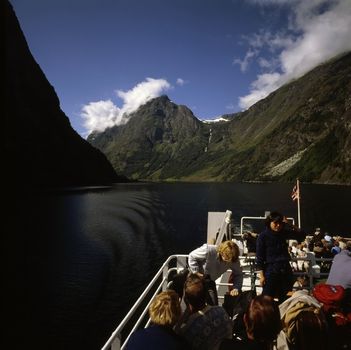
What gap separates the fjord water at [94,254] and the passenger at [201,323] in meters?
19.2

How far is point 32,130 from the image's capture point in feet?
507

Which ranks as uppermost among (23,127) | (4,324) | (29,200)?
(23,127)

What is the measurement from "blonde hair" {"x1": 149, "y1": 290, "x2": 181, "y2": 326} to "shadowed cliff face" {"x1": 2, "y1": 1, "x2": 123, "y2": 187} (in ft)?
426

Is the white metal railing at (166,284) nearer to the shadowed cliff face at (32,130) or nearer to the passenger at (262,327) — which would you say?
the passenger at (262,327)

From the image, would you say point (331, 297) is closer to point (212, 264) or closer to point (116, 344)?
→ point (212, 264)

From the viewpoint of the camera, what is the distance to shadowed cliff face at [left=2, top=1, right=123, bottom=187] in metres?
136

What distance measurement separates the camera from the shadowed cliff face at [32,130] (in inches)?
5335

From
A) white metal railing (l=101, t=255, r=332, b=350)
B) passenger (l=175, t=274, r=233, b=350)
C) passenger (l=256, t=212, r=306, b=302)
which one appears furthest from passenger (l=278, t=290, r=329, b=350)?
passenger (l=256, t=212, r=306, b=302)

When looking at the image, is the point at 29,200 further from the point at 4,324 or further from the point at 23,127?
the point at 4,324

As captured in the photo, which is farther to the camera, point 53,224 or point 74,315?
point 53,224

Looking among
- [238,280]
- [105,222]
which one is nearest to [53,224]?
[105,222]

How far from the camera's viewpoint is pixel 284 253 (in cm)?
891

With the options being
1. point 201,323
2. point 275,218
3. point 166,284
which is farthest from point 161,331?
point 166,284

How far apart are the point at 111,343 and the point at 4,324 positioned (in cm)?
2332
